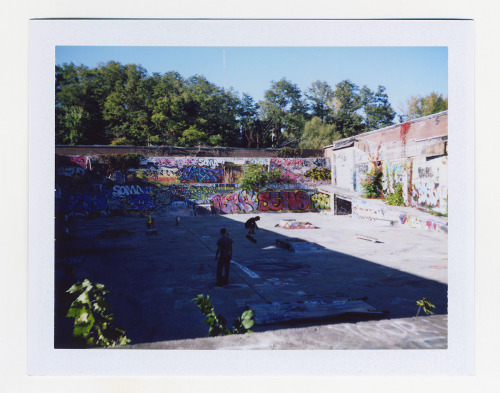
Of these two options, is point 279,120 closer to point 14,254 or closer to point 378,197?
point 378,197

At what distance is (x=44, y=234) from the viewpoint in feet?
19.0

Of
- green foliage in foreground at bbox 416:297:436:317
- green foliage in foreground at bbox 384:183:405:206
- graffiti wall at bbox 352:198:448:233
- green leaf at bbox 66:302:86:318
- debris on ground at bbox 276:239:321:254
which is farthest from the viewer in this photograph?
green foliage in foreground at bbox 384:183:405:206

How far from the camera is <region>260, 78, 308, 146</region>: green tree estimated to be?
1144 centimetres

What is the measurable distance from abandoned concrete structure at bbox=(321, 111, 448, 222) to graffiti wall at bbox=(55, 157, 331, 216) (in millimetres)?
1920

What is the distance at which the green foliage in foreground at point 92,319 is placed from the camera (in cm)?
482

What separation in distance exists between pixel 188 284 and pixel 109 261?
3101mm

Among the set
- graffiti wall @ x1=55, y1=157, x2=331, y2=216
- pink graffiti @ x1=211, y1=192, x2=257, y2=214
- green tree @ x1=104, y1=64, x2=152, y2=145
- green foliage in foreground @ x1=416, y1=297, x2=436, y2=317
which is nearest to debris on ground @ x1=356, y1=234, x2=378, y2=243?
green foliage in foreground @ x1=416, y1=297, x2=436, y2=317

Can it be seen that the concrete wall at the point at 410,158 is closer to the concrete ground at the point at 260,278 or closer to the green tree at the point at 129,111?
the concrete ground at the point at 260,278

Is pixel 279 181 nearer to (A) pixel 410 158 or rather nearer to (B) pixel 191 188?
(B) pixel 191 188

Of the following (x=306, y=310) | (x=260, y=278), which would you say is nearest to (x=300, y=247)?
(x=260, y=278)

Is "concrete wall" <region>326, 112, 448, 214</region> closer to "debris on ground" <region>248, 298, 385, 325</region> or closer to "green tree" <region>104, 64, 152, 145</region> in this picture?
"debris on ground" <region>248, 298, 385, 325</region>

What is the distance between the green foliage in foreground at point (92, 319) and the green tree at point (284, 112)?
7088mm

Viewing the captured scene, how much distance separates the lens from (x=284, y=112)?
14367 mm

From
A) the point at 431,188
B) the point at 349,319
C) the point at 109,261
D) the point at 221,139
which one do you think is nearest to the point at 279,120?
the point at 221,139
